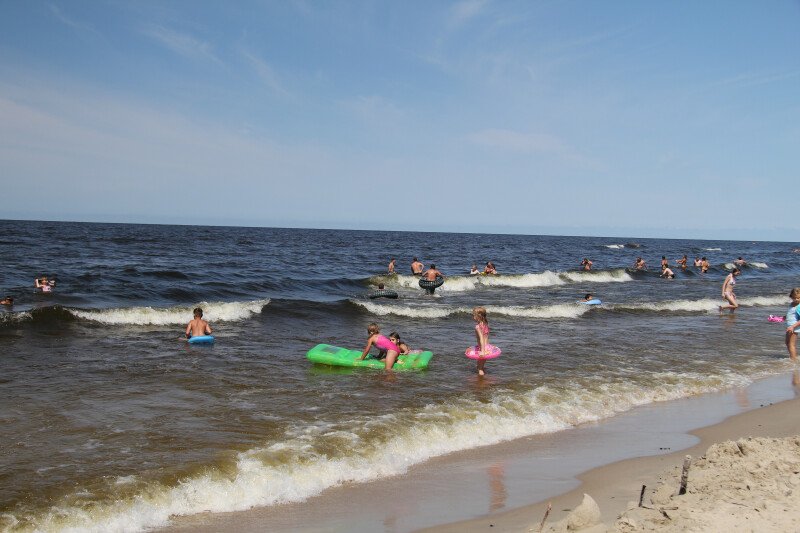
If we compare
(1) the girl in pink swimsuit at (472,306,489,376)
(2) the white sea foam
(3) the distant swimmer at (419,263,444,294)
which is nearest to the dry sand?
(1) the girl in pink swimsuit at (472,306,489,376)

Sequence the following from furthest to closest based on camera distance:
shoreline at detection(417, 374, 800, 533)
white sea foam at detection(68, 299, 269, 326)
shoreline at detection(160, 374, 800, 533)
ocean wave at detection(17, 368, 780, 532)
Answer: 1. white sea foam at detection(68, 299, 269, 326)
2. ocean wave at detection(17, 368, 780, 532)
3. shoreline at detection(160, 374, 800, 533)
4. shoreline at detection(417, 374, 800, 533)

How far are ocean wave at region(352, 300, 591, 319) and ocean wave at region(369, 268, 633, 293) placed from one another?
792 centimetres

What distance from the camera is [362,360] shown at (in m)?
11.9

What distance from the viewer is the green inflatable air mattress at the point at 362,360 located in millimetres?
11648

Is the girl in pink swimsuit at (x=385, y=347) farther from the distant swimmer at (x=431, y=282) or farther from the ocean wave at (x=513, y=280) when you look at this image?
the ocean wave at (x=513, y=280)

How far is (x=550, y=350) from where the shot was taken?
45.9 ft

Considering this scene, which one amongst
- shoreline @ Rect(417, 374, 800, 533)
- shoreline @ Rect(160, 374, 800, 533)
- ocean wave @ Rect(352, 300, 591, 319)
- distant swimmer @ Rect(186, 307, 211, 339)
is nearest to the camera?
shoreline @ Rect(417, 374, 800, 533)

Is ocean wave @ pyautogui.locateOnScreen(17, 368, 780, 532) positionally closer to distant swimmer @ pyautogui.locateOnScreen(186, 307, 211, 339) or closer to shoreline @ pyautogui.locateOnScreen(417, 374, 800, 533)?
shoreline @ pyautogui.locateOnScreen(417, 374, 800, 533)

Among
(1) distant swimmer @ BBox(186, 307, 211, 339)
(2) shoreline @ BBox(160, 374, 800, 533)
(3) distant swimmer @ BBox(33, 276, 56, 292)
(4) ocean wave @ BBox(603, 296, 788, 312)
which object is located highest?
(3) distant swimmer @ BBox(33, 276, 56, 292)

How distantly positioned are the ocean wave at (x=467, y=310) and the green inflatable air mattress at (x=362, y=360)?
26.2ft

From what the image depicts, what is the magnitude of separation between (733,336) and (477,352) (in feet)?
31.6

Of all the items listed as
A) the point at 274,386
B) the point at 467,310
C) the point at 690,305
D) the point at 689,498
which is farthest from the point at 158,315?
the point at 690,305

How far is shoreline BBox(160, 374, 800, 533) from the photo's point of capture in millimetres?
5207

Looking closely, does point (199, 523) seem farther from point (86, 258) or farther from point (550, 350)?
point (86, 258)
